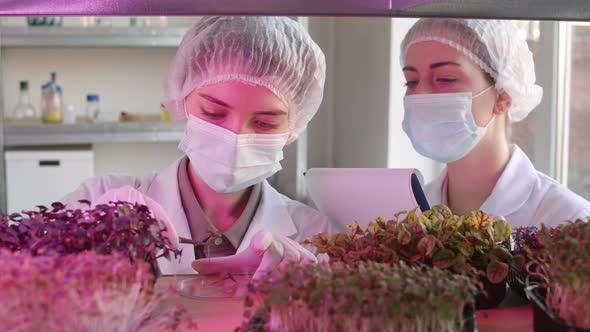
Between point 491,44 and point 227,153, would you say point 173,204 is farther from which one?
point 491,44

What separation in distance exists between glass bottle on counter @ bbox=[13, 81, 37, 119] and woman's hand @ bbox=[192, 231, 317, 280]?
3.95 metres

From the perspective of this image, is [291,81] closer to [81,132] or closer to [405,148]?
[405,148]

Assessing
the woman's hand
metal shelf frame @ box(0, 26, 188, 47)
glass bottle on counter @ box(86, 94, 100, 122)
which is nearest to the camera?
the woman's hand

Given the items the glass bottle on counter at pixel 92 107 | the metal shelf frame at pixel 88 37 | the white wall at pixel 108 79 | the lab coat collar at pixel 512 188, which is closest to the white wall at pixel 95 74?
the white wall at pixel 108 79

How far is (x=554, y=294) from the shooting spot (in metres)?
1.04

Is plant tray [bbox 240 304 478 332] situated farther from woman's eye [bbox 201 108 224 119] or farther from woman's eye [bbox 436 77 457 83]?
woman's eye [bbox 436 77 457 83]

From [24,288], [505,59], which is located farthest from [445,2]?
[24,288]

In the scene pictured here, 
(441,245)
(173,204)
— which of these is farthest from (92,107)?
(441,245)

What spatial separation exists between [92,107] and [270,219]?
343cm

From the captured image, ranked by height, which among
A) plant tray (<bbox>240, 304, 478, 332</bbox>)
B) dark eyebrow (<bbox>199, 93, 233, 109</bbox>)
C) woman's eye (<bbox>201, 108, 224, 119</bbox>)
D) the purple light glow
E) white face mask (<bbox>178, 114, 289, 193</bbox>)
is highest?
the purple light glow

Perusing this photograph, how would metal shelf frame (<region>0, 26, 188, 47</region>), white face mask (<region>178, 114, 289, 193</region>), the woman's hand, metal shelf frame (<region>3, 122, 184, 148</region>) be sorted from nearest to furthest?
the woman's hand < white face mask (<region>178, 114, 289, 193</region>) < metal shelf frame (<region>3, 122, 184, 148</region>) < metal shelf frame (<region>0, 26, 188, 47</region>)

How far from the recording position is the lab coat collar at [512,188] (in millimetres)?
1996

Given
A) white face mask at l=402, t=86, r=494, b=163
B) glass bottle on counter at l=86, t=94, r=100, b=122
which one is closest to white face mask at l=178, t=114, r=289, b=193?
white face mask at l=402, t=86, r=494, b=163

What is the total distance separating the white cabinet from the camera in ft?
14.7
